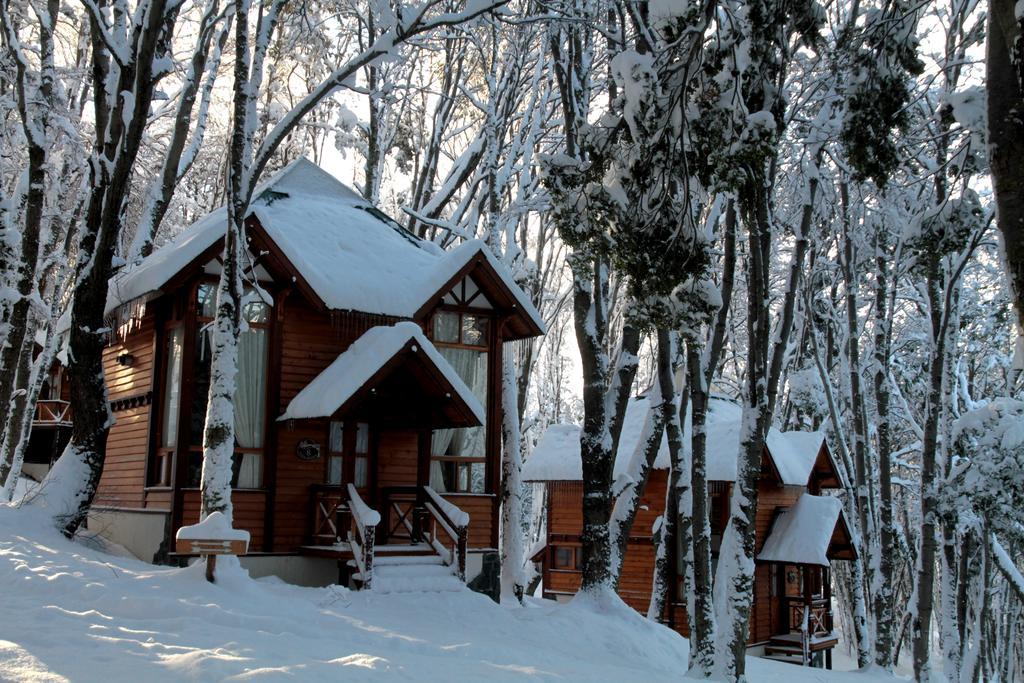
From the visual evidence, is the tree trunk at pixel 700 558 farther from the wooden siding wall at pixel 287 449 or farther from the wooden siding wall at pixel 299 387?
the wooden siding wall at pixel 299 387

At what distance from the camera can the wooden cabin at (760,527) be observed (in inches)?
842

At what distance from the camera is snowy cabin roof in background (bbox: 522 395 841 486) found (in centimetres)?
2072

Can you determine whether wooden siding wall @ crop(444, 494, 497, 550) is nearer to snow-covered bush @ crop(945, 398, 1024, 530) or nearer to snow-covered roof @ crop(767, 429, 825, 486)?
snow-covered bush @ crop(945, 398, 1024, 530)

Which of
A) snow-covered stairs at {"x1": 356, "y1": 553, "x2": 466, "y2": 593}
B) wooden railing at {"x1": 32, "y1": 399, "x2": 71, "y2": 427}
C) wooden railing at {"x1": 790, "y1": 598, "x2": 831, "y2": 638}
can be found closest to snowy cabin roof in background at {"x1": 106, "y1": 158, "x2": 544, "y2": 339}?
snow-covered stairs at {"x1": 356, "y1": 553, "x2": 466, "y2": 593}

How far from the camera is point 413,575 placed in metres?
13.1

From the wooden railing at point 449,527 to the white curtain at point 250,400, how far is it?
2760mm

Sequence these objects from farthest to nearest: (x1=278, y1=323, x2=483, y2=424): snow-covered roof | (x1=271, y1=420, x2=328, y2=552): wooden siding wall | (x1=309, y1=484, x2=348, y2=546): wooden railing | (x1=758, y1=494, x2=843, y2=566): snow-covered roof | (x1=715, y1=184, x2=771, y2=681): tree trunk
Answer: (x1=758, y1=494, x2=843, y2=566): snow-covered roof, (x1=271, y1=420, x2=328, y2=552): wooden siding wall, (x1=309, y1=484, x2=348, y2=546): wooden railing, (x1=278, y1=323, x2=483, y2=424): snow-covered roof, (x1=715, y1=184, x2=771, y2=681): tree trunk

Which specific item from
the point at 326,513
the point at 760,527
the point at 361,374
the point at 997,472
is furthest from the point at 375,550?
the point at 760,527

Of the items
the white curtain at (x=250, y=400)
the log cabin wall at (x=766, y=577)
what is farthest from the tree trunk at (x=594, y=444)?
the log cabin wall at (x=766, y=577)

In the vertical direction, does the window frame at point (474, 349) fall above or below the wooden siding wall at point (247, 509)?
above

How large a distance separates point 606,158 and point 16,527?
31.2 feet

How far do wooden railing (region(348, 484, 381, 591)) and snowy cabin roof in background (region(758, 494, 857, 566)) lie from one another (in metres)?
12.7

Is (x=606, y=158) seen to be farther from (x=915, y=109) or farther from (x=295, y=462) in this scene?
(x=295, y=462)

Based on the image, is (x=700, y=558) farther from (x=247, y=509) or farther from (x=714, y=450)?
(x=714, y=450)
